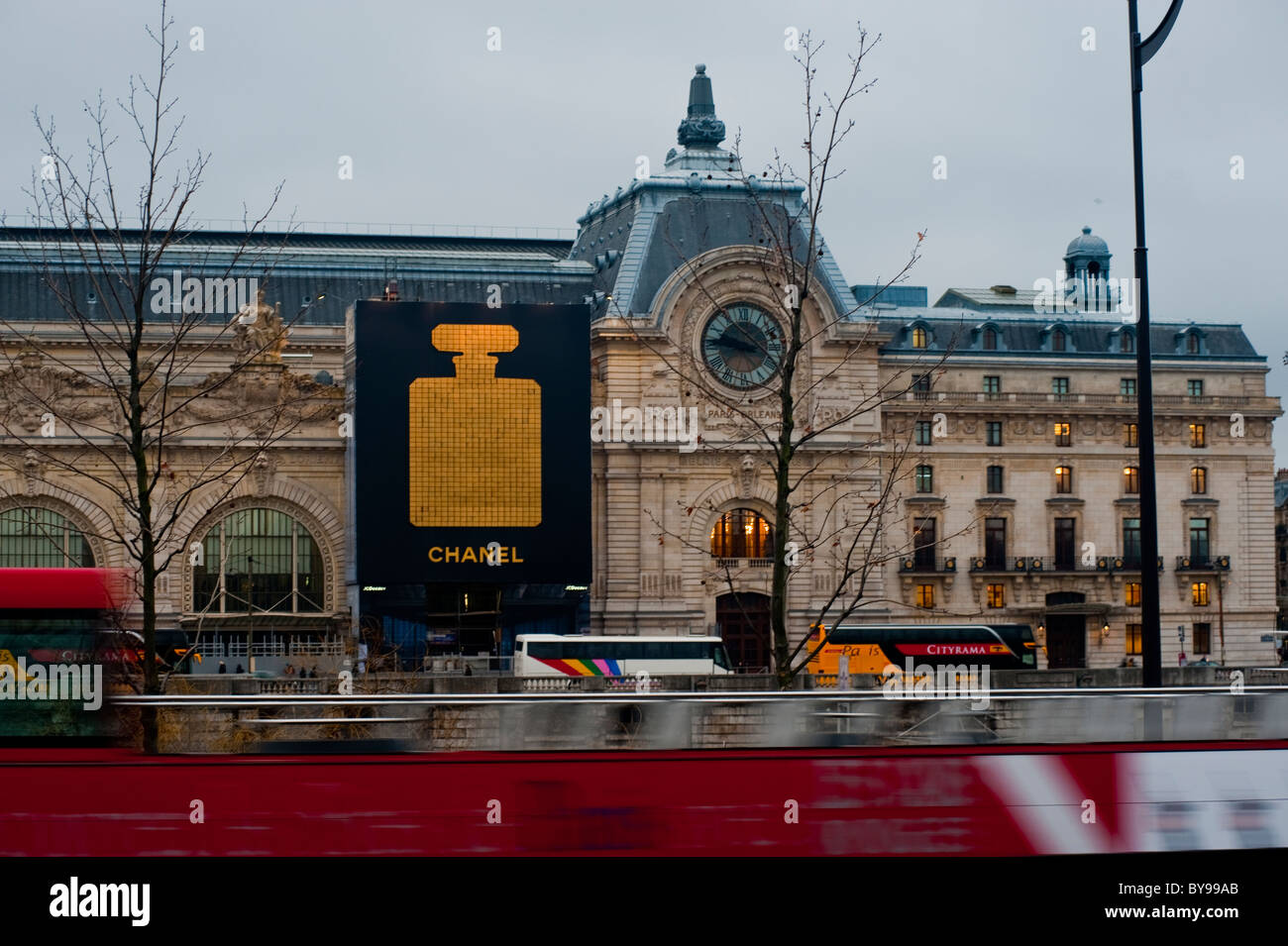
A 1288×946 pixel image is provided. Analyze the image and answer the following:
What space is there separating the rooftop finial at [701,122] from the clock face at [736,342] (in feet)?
41.8

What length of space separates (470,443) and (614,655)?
13.3 metres

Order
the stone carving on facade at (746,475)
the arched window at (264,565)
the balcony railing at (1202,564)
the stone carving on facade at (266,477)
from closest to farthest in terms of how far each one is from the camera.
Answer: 1. the arched window at (264,565)
2. the stone carving on facade at (266,477)
3. the stone carving on facade at (746,475)
4. the balcony railing at (1202,564)

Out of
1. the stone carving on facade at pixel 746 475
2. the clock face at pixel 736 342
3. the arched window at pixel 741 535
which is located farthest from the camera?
the arched window at pixel 741 535

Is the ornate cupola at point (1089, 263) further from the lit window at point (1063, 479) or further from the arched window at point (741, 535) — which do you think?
the arched window at point (741, 535)

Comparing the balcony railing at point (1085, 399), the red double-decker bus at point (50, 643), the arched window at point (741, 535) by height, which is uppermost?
the balcony railing at point (1085, 399)

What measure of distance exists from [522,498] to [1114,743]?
2057 inches

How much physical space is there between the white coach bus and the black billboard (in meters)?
9.01

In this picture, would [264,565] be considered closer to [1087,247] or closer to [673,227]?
[673,227]

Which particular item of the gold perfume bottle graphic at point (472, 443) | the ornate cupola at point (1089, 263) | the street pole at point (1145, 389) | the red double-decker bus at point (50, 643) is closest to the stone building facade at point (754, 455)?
the gold perfume bottle graphic at point (472, 443)

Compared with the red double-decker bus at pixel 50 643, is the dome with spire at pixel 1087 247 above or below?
above

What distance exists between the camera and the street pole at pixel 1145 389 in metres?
18.0

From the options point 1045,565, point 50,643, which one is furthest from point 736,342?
point 50,643

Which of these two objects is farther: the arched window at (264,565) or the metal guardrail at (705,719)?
the arched window at (264,565)
